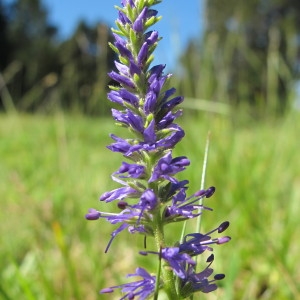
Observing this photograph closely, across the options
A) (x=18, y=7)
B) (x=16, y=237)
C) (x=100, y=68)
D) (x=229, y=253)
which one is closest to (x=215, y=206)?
(x=229, y=253)

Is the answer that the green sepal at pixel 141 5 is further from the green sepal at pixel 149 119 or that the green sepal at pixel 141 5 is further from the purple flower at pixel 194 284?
the purple flower at pixel 194 284

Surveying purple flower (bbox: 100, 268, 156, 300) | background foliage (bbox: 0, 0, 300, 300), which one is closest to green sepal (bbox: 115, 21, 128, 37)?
purple flower (bbox: 100, 268, 156, 300)

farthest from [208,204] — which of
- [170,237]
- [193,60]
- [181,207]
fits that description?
[193,60]

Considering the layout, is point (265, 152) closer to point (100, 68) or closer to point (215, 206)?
point (215, 206)

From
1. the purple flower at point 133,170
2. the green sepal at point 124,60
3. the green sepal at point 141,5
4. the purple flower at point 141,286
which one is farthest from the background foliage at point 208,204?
the green sepal at point 141,5

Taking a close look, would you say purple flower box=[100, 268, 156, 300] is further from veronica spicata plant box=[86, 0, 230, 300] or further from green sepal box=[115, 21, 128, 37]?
green sepal box=[115, 21, 128, 37]

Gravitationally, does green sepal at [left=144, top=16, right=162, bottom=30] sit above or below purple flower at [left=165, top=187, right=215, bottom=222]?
above
